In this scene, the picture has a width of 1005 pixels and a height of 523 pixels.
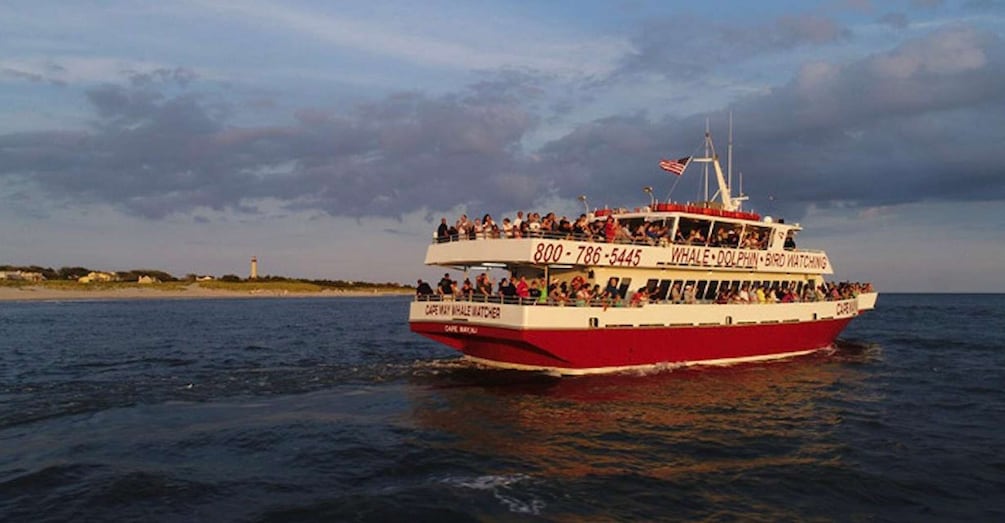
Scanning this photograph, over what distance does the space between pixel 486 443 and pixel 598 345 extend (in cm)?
826

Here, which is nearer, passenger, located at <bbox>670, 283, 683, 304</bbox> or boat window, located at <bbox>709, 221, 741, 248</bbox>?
passenger, located at <bbox>670, 283, 683, 304</bbox>

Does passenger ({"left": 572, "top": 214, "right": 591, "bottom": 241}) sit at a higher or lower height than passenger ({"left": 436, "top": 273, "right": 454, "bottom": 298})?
higher

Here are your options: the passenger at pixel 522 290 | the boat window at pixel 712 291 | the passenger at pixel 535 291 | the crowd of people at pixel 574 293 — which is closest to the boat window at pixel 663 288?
the crowd of people at pixel 574 293

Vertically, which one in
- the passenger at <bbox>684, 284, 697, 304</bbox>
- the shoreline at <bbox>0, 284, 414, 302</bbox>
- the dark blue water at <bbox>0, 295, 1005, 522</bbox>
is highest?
the passenger at <bbox>684, 284, 697, 304</bbox>

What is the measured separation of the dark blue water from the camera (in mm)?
11055

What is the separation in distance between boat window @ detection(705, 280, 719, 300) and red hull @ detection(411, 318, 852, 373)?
1.68m

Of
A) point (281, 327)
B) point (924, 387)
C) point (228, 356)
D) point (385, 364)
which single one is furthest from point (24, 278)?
point (924, 387)

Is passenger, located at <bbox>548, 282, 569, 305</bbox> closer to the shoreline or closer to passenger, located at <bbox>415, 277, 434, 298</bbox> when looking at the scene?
passenger, located at <bbox>415, 277, 434, 298</bbox>

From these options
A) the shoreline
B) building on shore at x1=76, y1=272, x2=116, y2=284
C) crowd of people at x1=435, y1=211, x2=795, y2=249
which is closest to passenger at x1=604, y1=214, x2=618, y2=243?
crowd of people at x1=435, y1=211, x2=795, y2=249

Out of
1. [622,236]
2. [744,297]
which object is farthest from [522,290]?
[744,297]

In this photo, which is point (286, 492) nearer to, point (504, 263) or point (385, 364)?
point (504, 263)

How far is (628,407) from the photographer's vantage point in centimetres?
1836

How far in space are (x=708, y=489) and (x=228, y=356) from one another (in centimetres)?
2320

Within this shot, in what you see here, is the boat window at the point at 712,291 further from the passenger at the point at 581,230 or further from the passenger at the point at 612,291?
the passenger at the point at 581,230
